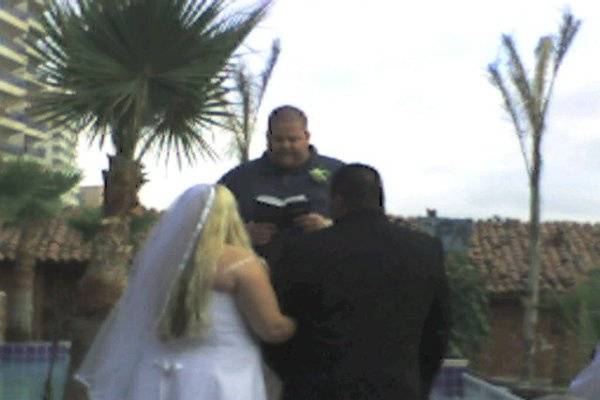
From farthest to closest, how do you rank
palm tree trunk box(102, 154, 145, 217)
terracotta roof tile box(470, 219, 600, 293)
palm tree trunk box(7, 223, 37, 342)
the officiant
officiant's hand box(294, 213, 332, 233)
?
1. terracotta roof tile box(470, 219, 600, 293)
2. palm tree trunk box(7, 223, 37, 342)
3. palm tree trunk box(102, 154, 145, 217)
4. the officiant
5. officiant's hand box(294, 213, 332, 233)

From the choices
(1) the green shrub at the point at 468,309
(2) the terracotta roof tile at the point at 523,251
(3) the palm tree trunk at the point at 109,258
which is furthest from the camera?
(2) the terracotta roof tile at the point at 523,251

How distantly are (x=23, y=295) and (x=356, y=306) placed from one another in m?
21.5

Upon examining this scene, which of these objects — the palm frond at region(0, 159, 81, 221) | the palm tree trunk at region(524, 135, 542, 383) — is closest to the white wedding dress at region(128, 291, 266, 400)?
the palm frond at region(0, 159, 81, 221)

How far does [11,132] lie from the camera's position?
75438 millimetres

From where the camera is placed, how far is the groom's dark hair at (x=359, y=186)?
3523mm

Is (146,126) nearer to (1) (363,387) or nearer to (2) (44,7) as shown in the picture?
(2) (44,7)

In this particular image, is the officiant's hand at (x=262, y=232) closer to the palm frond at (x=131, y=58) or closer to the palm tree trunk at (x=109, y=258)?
the palm tree trunk at (x=109, y=258)

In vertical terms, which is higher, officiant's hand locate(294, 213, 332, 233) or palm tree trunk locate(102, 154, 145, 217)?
palm tree trunk locate(102, 154, 145, 217)

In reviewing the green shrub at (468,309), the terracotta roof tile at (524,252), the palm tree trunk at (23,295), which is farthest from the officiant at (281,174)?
the terracotta roof tile at (524,252)

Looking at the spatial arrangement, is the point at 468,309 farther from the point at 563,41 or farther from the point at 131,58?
the point at 131,58

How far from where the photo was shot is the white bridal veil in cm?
357

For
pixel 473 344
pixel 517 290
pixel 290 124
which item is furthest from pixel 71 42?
pixel 517 290

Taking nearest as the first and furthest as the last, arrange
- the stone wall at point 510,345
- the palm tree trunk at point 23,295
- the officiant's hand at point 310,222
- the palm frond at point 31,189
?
1. the officiant's hand at point 310,222
2. the palm frond at point 31,189
3. the palm tree trunk at point 23,295
4. the stone wall at point 510,345

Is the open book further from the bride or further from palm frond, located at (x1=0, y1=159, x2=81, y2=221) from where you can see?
palm frond, located at (x1=0, y1=159, x2=81, y2=221)
